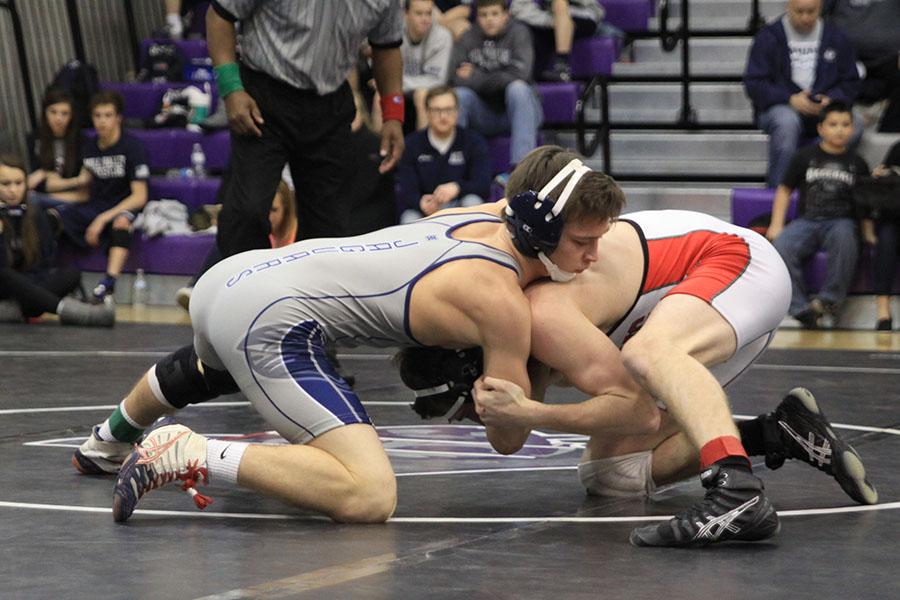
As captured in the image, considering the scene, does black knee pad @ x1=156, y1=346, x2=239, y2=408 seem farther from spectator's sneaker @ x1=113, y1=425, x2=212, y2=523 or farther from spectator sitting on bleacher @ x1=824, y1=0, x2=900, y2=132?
spectator sitting on bleacher @ x1=824, y1=0, x2=900, y2=132

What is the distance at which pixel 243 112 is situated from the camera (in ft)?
17.1

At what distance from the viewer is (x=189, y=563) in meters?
2.95

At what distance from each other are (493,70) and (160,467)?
20.7 feet

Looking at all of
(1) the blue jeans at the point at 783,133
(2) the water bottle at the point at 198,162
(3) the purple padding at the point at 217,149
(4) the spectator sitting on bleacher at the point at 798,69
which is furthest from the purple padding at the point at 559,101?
(2) the water bottle at the point at 198,162

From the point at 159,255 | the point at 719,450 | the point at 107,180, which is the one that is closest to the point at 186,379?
the point at 719,450

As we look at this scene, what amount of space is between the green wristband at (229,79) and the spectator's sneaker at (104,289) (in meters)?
3.07

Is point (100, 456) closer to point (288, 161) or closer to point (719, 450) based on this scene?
point (719, 450)

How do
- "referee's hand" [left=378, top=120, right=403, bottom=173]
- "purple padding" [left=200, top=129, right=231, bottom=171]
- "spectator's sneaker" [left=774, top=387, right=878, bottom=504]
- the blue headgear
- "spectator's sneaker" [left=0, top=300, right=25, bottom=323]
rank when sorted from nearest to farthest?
the blue headgear, "spectator's sneaker" [left=774, top=387, right=878, bottom=504], "referee's hand" [left=378, top=120, right=403, bottom=173], "spectator's sneaker" [left=0, top=300, right=25, bottom=323], "purple padding" [left=200, top=129, right=231, bottom=171]

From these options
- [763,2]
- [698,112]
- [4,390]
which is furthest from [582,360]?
[763,2]

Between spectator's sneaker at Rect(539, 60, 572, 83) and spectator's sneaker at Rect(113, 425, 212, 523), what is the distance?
670 cm

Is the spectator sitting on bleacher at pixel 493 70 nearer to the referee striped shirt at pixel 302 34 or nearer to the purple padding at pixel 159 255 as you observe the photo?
the purple padding at pixel 159 255

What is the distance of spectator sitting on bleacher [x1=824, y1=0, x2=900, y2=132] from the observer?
9234 mm

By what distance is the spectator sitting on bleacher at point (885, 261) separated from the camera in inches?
309

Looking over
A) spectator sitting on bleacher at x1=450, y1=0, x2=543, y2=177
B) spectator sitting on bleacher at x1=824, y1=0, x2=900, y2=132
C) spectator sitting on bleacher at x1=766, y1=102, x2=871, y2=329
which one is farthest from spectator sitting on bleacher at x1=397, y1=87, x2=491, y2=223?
spectator sitting on bleacher at x1=824, y1=0, x2=900, y2=132
